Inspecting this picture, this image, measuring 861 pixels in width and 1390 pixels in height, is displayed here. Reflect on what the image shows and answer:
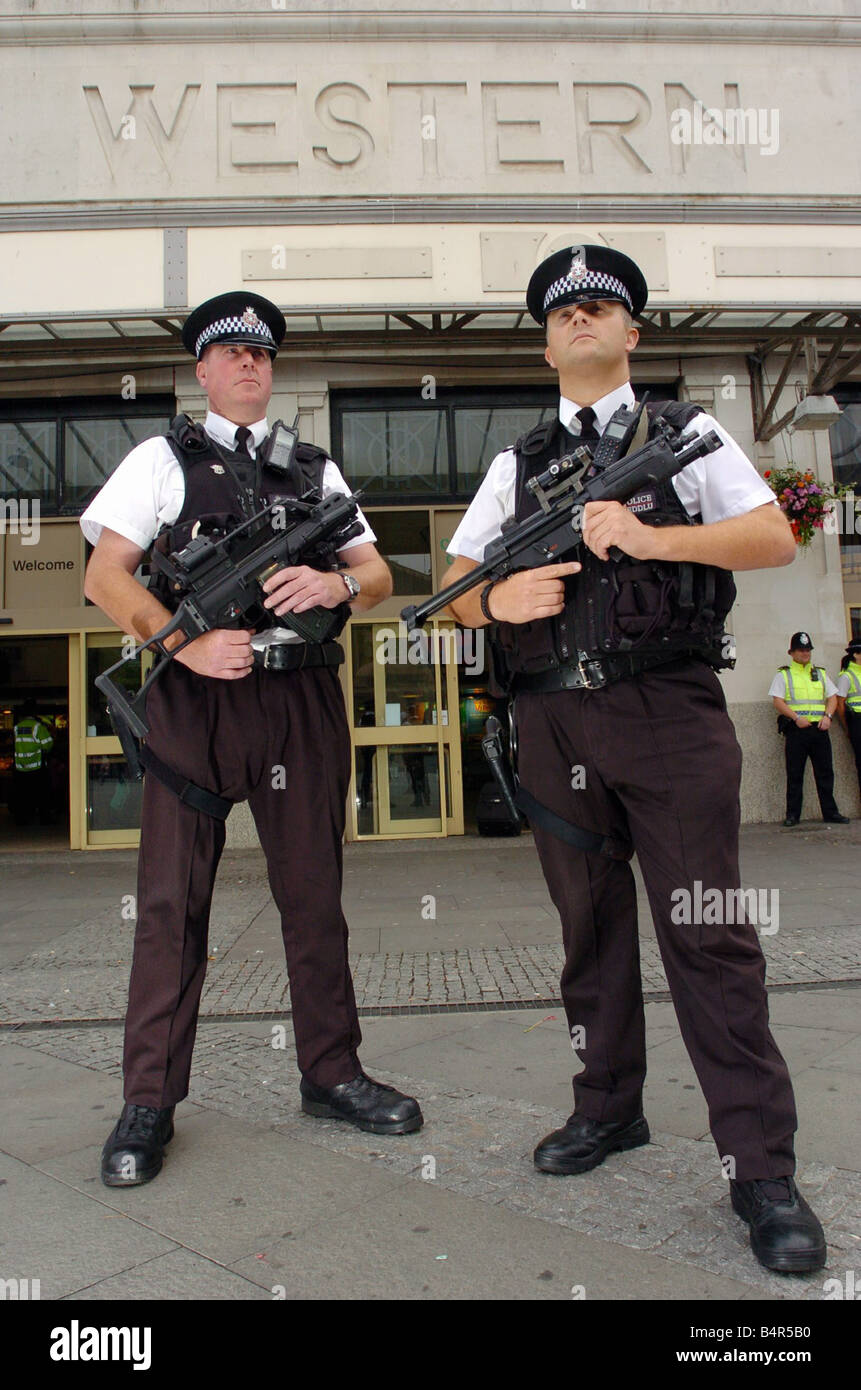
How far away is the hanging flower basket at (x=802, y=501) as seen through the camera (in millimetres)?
9047

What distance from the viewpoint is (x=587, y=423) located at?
2.49 m

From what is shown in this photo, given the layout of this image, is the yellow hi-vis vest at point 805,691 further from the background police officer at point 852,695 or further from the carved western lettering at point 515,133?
the carved western lettering at point 515,133

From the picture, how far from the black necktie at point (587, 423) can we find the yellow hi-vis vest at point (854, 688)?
7.89 metres

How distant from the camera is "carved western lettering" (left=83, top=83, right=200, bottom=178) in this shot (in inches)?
356

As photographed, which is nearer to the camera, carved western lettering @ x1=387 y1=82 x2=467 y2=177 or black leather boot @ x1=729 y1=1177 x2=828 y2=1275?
black leather boot @ x1=729 y1=1177 x2=828 y2=1275

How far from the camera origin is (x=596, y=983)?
244 cm

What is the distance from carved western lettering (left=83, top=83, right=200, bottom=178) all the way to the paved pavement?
7.50 m

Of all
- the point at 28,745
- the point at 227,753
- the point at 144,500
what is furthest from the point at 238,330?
the point at 28,745

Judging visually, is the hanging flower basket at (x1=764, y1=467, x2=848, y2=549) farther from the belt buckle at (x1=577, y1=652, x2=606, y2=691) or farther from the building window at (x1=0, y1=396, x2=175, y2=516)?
the belt buckle at (x1=577, y1=652, x2=606, y2=691)

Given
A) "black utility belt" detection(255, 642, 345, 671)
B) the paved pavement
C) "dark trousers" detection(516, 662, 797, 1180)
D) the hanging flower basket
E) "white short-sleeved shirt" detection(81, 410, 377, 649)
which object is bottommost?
the paved pavement

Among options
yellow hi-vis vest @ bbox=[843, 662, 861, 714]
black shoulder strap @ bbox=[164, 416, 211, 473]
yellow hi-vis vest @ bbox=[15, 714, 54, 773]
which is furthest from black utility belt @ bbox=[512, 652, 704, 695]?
yellow hi-vis vest @ bbox=[15, 714, 54, 773]

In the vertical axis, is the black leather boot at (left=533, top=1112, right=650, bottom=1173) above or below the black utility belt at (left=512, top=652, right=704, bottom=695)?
below
